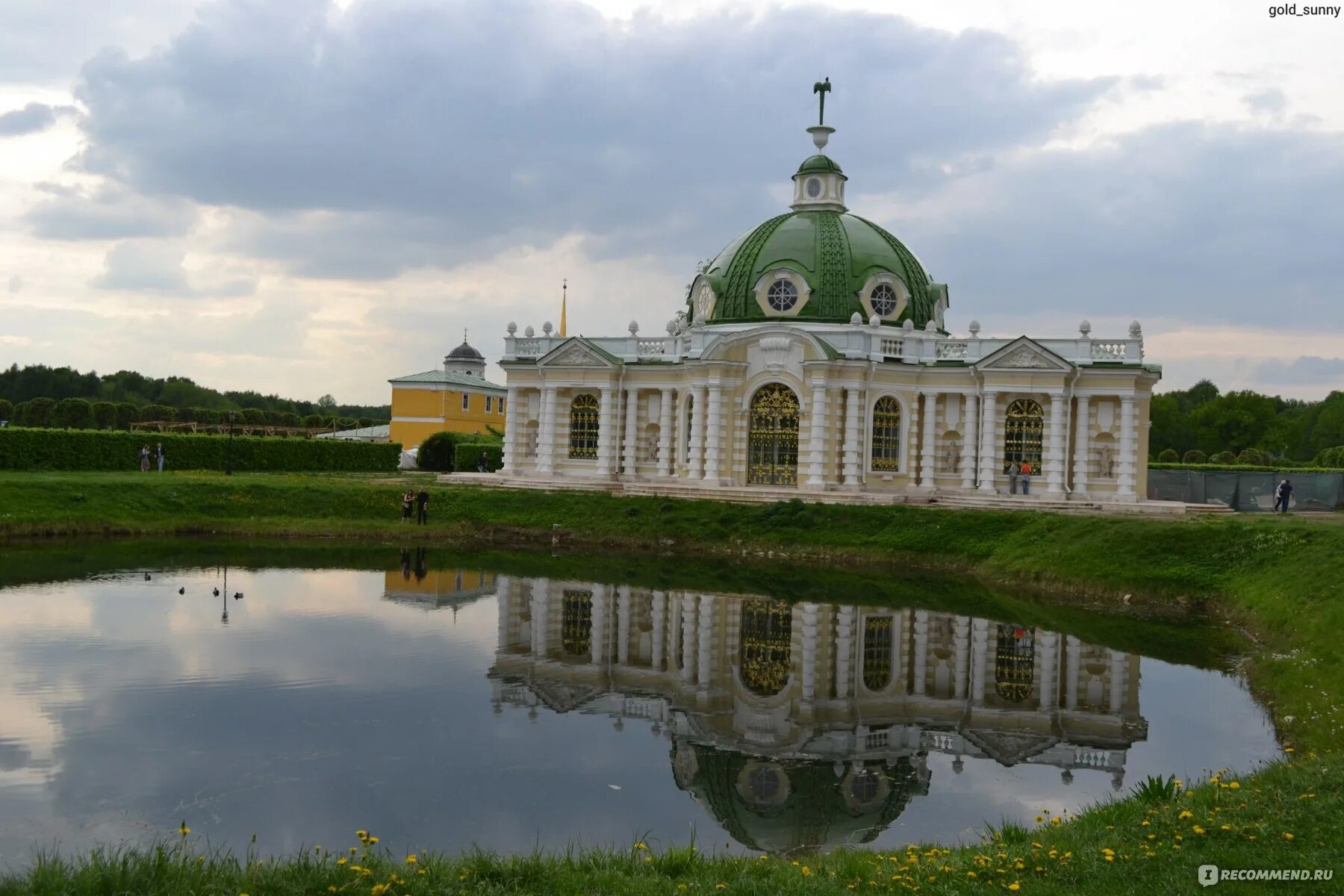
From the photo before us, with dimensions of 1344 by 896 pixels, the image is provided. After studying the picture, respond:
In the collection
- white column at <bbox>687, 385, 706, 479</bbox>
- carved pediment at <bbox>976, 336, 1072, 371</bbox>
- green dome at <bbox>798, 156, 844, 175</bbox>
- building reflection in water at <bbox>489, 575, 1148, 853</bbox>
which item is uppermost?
green dome at <bbox>798, 156, 844, 175</bbox>

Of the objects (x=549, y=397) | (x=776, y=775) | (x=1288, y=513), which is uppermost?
(x=549, y=397)

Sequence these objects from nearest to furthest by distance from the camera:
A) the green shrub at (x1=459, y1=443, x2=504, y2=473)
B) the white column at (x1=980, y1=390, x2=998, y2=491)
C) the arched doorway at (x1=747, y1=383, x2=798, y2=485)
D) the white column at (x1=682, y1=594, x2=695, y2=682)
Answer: the white column at (x1=682, y1=594, x2=695, y2=682), the white column at (x1=980, y1=390, x2=998, y2=491), the arched doorway at (x1=747, y1=383, x2=798, y2=485), the green shrub at (x1=459, y1=443, x2=504, y2=473)

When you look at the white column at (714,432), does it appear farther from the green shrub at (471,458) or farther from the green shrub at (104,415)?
the green shrub at (104,415)

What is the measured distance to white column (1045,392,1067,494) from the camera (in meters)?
38.7

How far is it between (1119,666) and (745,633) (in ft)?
22.2

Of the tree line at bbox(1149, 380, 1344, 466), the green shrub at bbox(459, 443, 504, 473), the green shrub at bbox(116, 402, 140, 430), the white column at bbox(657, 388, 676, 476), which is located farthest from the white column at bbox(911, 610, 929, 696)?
the green shrub at bbox(116, 402, 140, 430)

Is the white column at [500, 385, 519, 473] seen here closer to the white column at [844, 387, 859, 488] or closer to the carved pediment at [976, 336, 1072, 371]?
the white column at [844, 387, 859, 488]

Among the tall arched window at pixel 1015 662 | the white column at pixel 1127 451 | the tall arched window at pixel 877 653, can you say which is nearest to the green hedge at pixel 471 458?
the white column at pixel 1127 451

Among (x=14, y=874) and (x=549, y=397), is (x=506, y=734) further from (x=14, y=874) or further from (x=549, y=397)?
(x=549, y=397)

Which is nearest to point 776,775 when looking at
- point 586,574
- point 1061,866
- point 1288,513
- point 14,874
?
point 1061,866

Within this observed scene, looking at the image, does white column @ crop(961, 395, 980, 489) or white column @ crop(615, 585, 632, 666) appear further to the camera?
white column @ crop(961, 395, 980, 489)

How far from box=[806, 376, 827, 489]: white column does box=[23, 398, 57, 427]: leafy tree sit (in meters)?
45.2

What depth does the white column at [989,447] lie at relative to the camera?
131 ft

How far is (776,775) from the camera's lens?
13977mm
